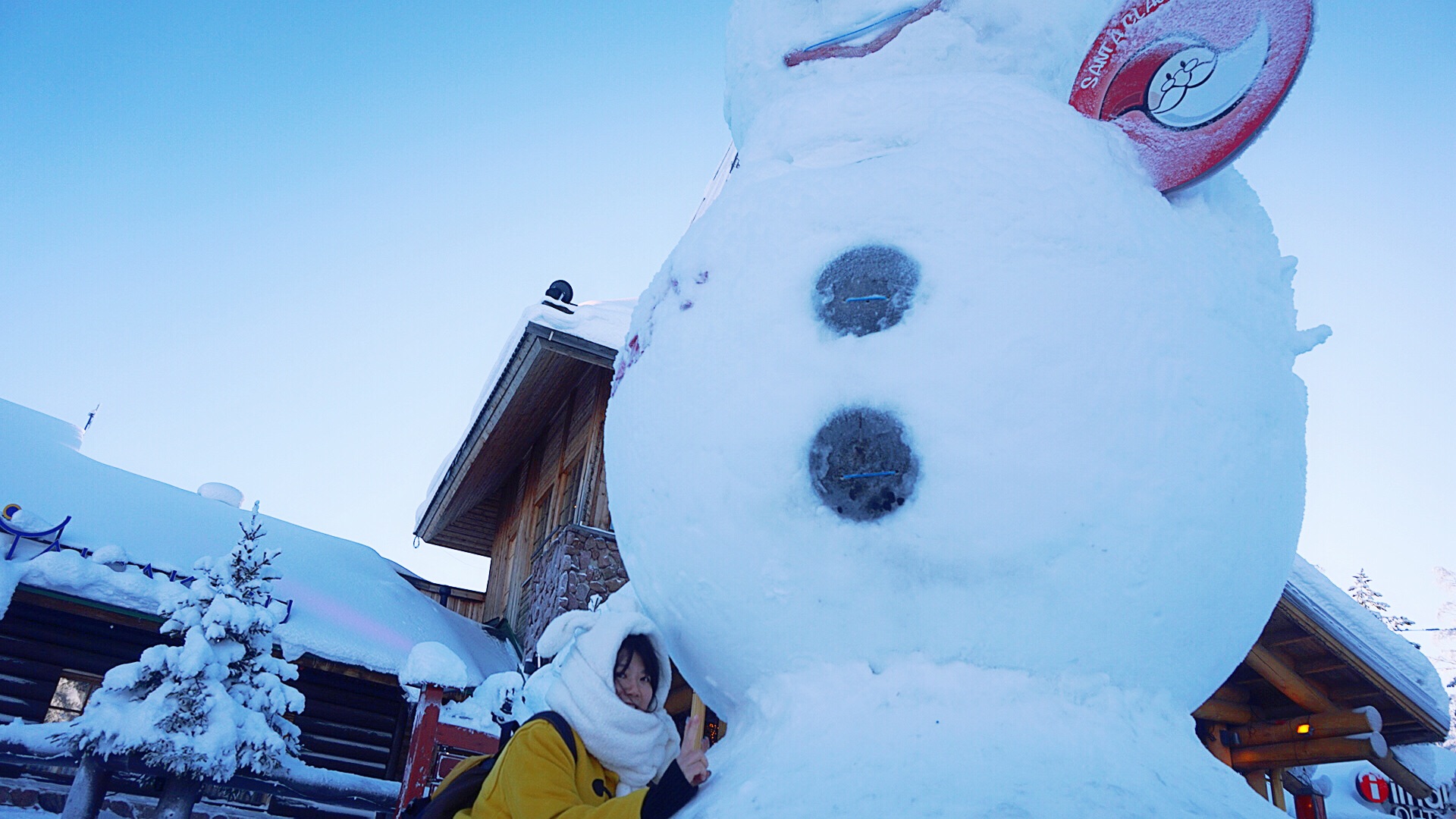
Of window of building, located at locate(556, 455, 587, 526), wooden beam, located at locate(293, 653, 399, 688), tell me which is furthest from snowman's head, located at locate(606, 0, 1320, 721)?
window of building, located at locate(556, 455, 587, 526)

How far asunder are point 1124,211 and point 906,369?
712mm

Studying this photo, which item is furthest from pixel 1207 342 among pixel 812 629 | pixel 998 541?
pixel 812 629

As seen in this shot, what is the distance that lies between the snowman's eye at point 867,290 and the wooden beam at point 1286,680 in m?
4.30

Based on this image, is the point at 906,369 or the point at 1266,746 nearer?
the point at 906,369

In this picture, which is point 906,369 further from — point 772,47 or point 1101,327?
point 772,47

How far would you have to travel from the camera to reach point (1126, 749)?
6.24 feet

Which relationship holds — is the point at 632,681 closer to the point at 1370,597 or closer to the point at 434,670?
the point at 434,670

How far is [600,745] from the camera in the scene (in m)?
2.17

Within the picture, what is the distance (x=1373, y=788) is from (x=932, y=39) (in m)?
10.2

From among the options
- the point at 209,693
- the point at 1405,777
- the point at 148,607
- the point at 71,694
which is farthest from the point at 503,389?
the point at 1405,777

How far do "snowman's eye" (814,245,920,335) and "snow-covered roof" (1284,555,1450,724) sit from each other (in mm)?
3509

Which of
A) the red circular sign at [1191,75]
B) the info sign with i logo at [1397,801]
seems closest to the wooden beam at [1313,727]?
the red circular sign at [1191,75]

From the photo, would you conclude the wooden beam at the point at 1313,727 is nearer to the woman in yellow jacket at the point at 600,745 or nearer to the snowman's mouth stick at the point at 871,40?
the woman in yellow jacket at the point at 600,745

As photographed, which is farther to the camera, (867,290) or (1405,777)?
Result: (1405,777)
